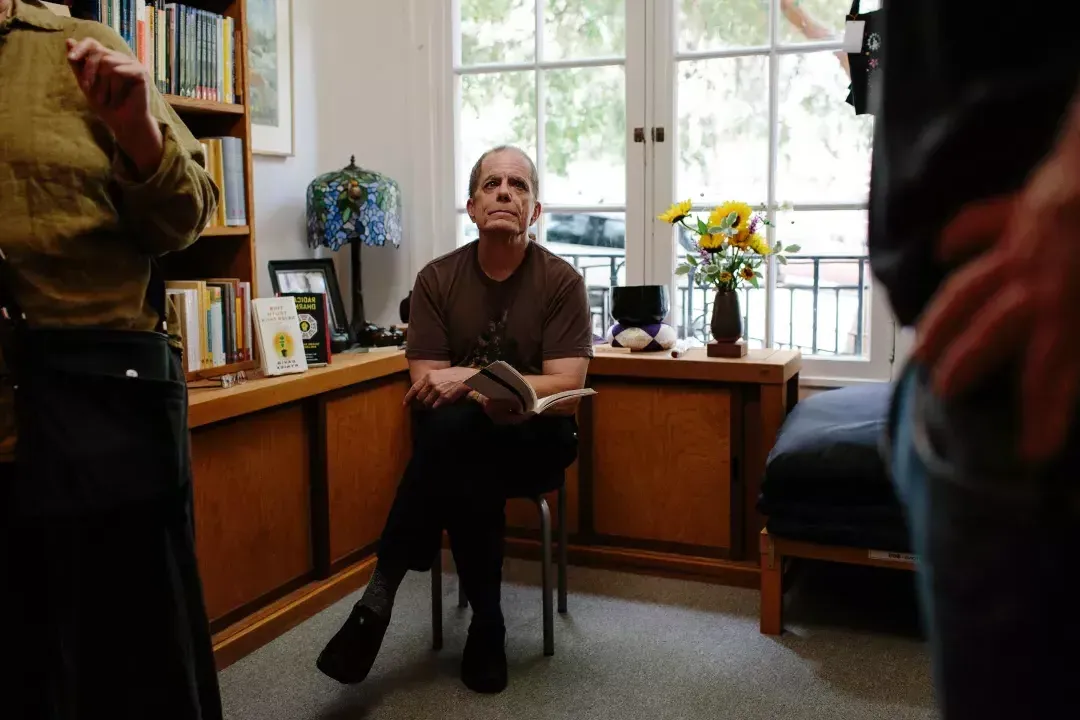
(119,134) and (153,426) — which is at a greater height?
(119,134)

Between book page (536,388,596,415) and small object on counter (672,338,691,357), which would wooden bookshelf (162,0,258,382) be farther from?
small object on counter (672,338,691,357)

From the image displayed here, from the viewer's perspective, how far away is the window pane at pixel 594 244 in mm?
3174

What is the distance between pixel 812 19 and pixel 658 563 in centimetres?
163

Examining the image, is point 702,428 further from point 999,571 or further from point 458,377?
point 999,571

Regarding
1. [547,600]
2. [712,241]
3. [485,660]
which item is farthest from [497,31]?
[485,660]

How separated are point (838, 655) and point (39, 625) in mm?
1632

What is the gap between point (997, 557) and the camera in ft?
1.65

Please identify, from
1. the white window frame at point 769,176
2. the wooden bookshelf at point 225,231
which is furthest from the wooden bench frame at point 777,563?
the wooden bookshelf at point 225,231

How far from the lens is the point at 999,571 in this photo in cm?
50

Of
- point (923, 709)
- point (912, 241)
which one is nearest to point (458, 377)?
point (923, 709)

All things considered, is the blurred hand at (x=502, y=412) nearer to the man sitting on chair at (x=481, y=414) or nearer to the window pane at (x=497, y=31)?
the man sitting on chair at (x=481, y=414)

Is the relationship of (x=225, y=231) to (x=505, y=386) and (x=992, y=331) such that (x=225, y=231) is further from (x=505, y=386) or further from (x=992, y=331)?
(x=992, y=331)

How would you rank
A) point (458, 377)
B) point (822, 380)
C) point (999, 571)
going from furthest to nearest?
point (822, 380)
point (458, 377)
point (999, 571)

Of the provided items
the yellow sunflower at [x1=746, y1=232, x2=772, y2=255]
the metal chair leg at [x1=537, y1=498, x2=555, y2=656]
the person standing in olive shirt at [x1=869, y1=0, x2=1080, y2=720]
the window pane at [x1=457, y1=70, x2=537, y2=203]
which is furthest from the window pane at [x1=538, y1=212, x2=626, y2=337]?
the person standing in olive shirt at [x1=869, y1=0, x2=1080, y2=720]
